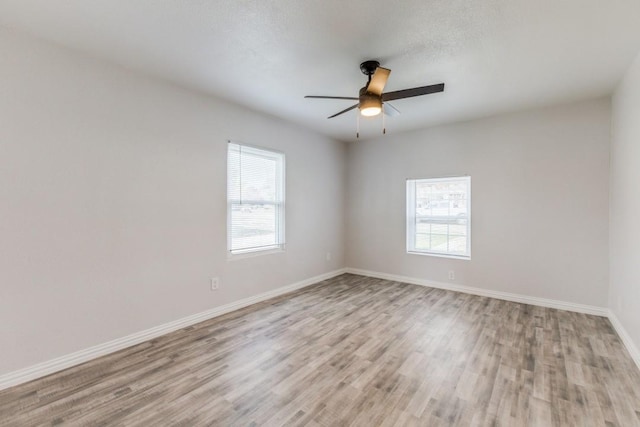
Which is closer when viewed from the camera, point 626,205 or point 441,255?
point 626,205

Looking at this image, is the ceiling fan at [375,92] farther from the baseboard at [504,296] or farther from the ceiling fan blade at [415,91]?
the baseboard at [504,296]

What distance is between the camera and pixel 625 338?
8.92 ft

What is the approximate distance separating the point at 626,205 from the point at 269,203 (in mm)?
3859

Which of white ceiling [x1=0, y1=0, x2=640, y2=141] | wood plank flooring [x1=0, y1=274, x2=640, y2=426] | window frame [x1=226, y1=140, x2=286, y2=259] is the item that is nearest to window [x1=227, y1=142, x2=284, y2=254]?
window frame [x1=226, y1=140, x2=286, y2=259]

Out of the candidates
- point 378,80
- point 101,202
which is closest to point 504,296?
point 378,80

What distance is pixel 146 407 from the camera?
1.87m

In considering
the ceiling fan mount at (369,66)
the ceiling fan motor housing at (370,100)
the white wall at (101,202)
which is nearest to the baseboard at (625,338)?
the ceiling fan motor housing at (370,100)

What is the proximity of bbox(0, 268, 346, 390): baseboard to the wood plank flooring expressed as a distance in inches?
3.3

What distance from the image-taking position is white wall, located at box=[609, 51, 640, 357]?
8.12ft

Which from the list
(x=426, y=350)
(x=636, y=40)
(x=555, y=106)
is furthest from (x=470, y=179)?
(x=426, y=350)

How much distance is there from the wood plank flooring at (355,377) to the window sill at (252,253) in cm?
72

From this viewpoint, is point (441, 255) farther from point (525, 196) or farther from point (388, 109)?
point (388, 109)

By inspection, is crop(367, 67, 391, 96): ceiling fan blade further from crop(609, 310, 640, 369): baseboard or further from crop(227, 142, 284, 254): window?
crop(609, 310, 640, 369): baseboard

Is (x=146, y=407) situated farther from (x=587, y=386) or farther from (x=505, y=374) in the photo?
(x=587, y=386)
